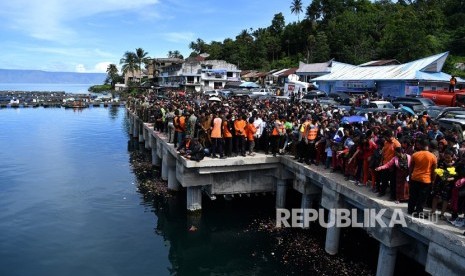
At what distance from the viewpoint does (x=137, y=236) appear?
15.1 meters

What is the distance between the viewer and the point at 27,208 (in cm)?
1795

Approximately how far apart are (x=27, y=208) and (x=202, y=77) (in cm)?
6211

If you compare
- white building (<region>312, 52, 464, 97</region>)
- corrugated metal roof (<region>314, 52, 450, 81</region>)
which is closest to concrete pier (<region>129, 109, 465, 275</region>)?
white building (<region>312, 52, 464, 97</region>)

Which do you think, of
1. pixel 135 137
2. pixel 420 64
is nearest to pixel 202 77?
pixel 135 137

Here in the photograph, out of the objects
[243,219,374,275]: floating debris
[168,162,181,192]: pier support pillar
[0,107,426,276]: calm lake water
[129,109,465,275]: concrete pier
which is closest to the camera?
[129,109,465,275]: concrete pier

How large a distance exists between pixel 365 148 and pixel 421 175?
2.73 metres

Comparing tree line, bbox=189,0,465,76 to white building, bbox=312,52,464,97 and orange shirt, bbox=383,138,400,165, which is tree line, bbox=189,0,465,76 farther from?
orange shirt, bbox=383,138,400,165

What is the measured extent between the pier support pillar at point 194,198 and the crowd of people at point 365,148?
1.63 meters

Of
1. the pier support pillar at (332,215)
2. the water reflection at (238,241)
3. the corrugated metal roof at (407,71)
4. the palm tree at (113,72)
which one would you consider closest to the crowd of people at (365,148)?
the pier support pillar at (332,215)

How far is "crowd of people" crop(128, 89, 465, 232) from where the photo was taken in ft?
29.0

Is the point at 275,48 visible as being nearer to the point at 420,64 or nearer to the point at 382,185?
the point at 420,64

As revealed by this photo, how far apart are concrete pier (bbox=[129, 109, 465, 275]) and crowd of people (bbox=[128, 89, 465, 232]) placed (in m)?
0.44

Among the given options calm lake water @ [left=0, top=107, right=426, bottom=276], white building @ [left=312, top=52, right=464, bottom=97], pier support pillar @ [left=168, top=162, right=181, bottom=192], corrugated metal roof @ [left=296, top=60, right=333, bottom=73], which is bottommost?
calm lake water @ [left=0, top=107, right=426, bottom=276]

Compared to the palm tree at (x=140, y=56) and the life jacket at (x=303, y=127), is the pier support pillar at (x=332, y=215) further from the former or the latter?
the palm tree at (x=140, y=56)
